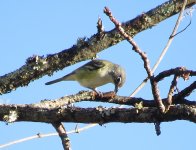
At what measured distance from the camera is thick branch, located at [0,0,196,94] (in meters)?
3.53

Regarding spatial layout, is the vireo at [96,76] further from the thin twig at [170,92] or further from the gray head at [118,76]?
the thin twig at [170,92]

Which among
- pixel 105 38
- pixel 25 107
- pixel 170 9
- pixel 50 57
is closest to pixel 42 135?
pixel 25 107

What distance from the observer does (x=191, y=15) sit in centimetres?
397

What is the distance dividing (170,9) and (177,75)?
1.43 metres

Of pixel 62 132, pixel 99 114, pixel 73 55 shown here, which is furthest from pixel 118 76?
pixel 99 114

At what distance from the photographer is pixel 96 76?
26.1 feet

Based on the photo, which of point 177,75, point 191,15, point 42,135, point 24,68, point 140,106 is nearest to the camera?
point 177,75

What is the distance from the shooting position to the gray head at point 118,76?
7931mm

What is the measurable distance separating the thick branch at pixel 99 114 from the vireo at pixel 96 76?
467cm

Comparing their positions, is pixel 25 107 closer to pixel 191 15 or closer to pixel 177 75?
pixel 177 75

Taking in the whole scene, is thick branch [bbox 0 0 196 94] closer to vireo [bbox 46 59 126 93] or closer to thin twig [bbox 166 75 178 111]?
thin twig [bbox 166 75 178 111]

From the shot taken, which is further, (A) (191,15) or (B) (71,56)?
(A) (191,15)

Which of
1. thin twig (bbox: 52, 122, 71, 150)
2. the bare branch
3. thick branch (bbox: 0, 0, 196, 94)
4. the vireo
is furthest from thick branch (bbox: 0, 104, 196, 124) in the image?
the vireo

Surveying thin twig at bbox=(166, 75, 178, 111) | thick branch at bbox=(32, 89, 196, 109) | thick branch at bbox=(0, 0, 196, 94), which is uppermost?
thick branch at bbox=(0, 0, 196, 94)
